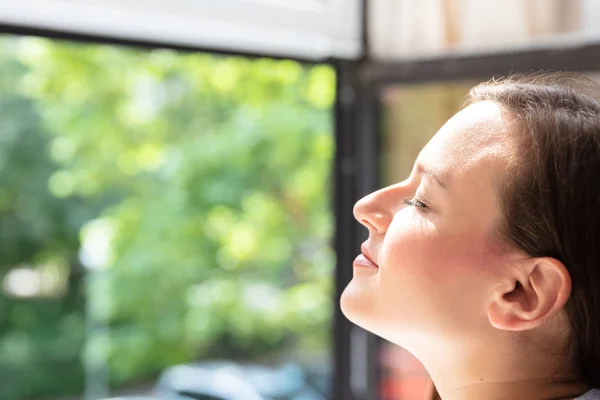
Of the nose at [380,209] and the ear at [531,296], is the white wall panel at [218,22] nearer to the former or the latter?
the nose at [380,209]

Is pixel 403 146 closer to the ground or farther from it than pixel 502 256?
farther from it

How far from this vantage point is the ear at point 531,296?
812mm

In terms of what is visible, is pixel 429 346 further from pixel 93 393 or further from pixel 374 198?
pixel 93 393

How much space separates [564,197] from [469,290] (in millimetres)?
159

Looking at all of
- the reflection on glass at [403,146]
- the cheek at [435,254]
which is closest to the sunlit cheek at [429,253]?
the cheek at [435,254]

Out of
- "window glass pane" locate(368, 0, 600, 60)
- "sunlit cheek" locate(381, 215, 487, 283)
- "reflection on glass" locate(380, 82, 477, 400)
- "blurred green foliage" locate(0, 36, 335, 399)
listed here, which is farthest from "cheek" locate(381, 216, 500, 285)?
"blurred green foliage" locate(0, 36, 335, 399)

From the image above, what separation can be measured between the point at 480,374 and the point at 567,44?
103cm

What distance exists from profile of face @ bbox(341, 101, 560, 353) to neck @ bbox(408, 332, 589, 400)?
23 mm

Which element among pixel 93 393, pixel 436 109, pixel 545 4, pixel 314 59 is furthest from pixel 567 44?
pixel 93 393

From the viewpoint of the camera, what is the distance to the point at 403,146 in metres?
2.07

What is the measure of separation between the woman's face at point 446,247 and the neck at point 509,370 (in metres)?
0.03

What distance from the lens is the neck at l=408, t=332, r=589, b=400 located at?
0.87m

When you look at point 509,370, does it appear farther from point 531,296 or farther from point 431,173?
point 431,173

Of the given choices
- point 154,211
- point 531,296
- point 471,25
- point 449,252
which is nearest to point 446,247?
point 449,252
